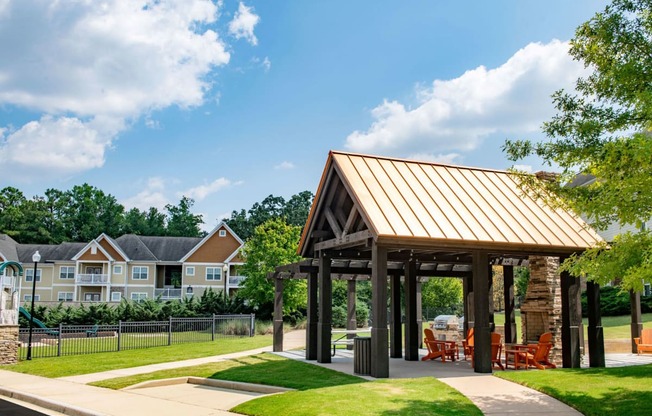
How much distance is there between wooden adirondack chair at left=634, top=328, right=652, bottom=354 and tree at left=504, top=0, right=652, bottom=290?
12.2m

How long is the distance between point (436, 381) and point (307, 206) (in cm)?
8846

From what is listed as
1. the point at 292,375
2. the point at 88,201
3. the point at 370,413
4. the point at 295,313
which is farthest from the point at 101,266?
the point at 370,413

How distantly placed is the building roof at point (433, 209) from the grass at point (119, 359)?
7.61m

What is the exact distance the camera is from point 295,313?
4503 cm

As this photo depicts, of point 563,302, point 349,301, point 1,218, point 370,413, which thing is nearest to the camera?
point 370,413

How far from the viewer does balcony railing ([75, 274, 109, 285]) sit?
62.9m

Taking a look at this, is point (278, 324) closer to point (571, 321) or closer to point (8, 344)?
point (8, 344)

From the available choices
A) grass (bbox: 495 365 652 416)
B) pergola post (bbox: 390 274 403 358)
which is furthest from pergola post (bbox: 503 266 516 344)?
grass (bbox: 495 365 652 416)

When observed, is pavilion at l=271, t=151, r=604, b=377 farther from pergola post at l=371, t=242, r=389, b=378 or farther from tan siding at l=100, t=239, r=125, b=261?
tan siding at l=100, t=239, r=125, b=261

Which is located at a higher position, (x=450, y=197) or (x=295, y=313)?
(x=450, y=197)

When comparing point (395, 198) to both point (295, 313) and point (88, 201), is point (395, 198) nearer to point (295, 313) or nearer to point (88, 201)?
point (295, 313)

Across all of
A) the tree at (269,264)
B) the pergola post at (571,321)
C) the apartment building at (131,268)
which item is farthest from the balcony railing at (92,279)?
the pergola post at (571,321)

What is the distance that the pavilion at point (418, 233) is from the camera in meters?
15.0

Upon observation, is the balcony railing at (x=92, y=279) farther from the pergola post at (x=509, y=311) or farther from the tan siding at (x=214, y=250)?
the pergola post at (x=509, y=311)
